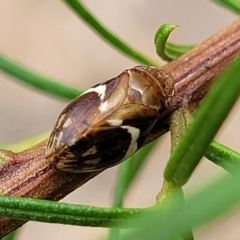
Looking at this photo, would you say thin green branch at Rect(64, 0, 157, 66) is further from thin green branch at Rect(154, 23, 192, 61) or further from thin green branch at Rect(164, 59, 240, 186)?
thin green branch at Rect(164, 59, 240, 186)

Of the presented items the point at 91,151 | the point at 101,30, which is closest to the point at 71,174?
the point at 91,151

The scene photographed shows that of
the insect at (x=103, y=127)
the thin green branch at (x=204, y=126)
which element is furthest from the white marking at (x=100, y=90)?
the thin green branch at (x=204, y=126)

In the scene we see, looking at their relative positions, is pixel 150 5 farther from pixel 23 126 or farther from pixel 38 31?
pixel 23 126

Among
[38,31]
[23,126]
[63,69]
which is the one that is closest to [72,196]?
[23,126]

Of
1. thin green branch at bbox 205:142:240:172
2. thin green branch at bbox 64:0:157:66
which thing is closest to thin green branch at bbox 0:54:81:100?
thin green branch at bbox 64:0:157:66


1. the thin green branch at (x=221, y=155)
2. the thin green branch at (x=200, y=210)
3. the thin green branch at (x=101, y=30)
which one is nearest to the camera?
the thin green branch at (x=200, y=210)

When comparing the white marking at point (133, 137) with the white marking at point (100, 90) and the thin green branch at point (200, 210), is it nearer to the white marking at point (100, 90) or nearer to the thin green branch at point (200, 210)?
the white marking at point (100, 90)

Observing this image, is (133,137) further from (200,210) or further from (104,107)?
(200,210)
